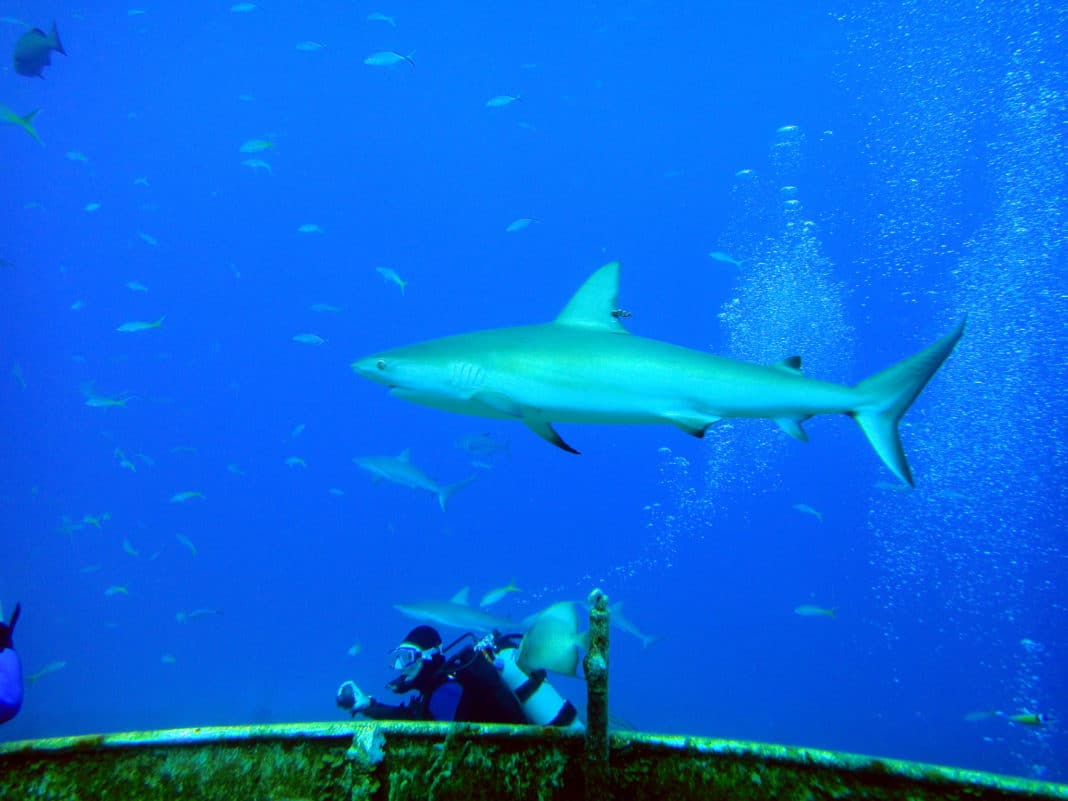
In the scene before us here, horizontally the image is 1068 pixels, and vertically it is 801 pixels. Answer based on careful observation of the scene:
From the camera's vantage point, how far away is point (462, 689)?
11.1ft

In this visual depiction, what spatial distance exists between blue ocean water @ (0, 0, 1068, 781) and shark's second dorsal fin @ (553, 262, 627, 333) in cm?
2937

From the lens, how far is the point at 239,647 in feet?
133

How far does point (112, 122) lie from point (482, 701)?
198 ft

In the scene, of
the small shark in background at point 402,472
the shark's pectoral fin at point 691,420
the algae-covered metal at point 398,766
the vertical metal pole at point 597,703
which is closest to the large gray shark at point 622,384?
the shark's pectoral fin at point 691,420

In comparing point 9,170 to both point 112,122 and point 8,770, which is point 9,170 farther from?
point 8,770

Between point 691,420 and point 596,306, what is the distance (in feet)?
3.18

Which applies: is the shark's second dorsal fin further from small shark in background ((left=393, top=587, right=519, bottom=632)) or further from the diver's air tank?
small shark in background ((left=393, top=587, right=519, bottom=632))

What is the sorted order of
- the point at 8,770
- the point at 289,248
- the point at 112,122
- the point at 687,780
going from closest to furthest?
the point at 687,780, the point at 8,770, the point at 112,122, the point at 289,248

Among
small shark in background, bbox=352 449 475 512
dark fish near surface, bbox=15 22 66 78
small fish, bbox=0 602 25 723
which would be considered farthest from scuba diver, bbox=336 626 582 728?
dark fish near surface, bbox=15 22 66 78

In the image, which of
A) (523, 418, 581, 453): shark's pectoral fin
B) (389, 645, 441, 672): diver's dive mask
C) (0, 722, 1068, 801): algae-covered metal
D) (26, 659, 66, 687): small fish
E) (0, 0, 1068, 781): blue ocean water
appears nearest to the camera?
(0, 722, 1068, 801): algae-covered metal

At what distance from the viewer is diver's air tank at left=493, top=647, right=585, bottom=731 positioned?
3645mm

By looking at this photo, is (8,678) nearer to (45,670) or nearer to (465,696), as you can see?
(465,696)

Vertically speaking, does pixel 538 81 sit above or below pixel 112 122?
above

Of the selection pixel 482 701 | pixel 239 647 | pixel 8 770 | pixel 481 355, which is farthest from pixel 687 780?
pixel 239 647
